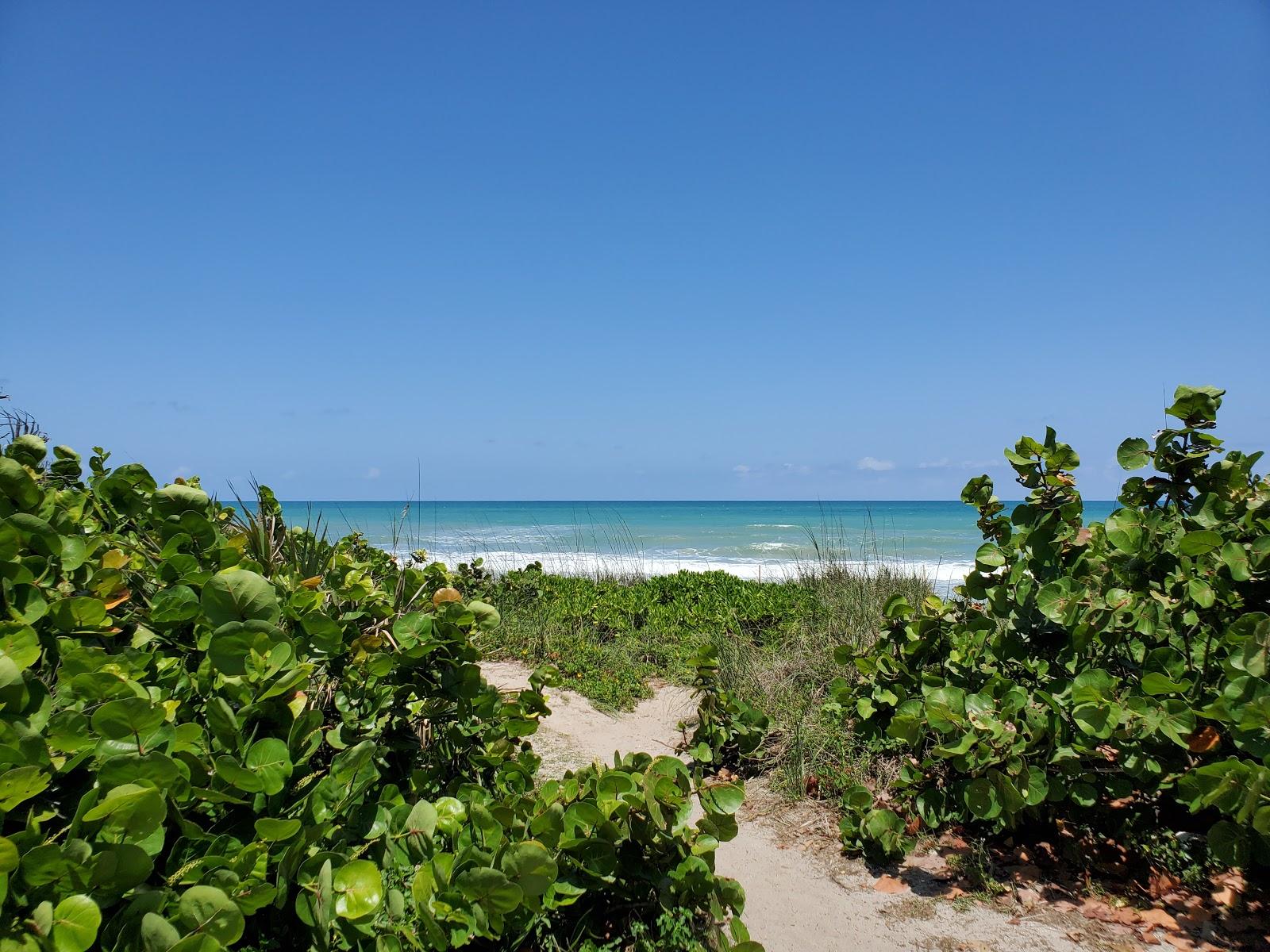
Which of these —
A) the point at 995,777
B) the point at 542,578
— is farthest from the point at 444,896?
the point at 542,578

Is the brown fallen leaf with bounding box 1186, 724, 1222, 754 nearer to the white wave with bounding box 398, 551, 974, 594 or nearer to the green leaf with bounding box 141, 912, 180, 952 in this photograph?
the green leaf with bounding box 141, 912, 180, 952

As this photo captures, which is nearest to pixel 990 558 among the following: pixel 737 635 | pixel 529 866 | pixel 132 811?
pixel 529 866

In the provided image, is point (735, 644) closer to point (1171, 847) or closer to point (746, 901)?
point (746, 901)

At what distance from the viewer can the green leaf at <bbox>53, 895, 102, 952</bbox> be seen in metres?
1.16

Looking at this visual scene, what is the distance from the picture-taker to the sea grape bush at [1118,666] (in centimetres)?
238

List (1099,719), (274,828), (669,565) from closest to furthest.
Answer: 1. (274,828)
2. (1099,719)
3. (669,565)

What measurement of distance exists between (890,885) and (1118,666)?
4.30ft

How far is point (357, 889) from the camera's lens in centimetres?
163

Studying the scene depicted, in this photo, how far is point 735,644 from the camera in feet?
19.4

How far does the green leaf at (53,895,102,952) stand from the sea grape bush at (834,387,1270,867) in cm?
252

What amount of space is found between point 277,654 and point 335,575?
106 centimetres

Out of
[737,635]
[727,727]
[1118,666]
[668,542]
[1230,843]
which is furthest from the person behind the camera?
[668,542]

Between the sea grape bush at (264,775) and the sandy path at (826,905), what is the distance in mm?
411

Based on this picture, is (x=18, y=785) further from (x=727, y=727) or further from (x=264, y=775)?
(x=727, y=727)
